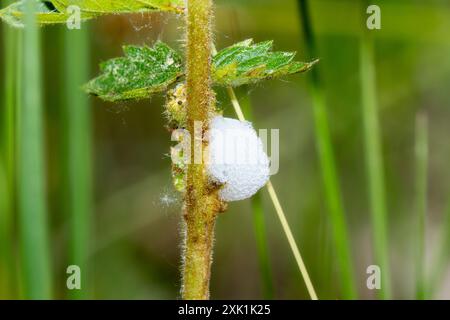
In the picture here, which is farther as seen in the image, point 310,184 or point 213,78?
point 310,184

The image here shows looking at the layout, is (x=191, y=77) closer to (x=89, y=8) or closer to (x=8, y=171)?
(x=89, y=8)

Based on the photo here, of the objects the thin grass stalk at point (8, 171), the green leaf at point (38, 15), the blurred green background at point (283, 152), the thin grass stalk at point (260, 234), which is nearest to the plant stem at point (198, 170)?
the green leaf at point (38, 15)

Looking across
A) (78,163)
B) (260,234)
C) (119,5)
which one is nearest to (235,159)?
(119,5)

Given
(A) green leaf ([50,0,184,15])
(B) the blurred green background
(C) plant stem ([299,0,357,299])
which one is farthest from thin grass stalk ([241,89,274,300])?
(B) the blurred green background
